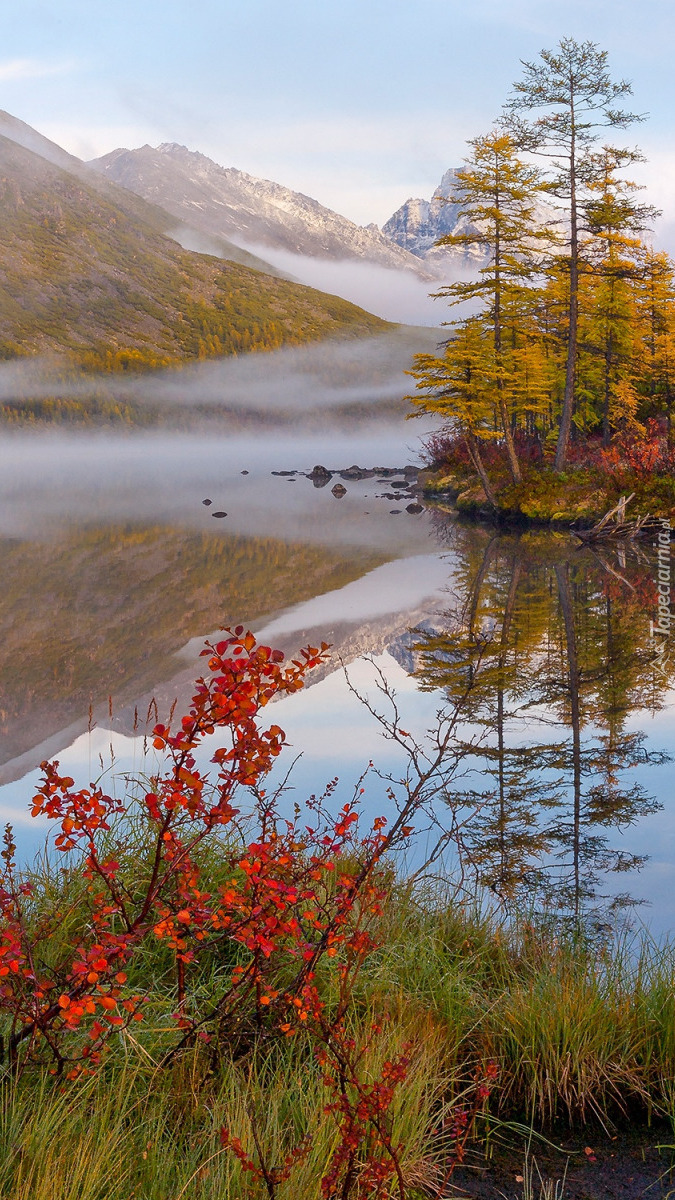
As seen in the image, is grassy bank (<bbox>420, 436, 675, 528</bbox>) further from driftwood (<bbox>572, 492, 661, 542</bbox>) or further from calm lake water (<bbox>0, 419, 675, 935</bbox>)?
calm lake water (<bbox>0, 419, 675, 935</bbox>)

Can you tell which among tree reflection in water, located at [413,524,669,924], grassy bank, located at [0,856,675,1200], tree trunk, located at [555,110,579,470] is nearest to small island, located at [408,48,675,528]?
tree trunk, located at [555,110,579,470]

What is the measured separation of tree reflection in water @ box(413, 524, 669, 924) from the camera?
228 inches

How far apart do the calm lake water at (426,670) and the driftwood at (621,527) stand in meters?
0.59

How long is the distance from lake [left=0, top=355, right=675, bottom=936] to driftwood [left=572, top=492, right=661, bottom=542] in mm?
1473

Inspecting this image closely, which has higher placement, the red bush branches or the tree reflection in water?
the red bush branches

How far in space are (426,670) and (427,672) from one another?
126 mm

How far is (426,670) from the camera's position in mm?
11211

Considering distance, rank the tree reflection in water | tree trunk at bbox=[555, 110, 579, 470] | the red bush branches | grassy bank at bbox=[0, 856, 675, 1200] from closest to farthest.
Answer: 1. the red bush branches
2. grassy bank at bbox=[0, 856, 675, 1200]
3. the tree reflection in water
4. tree trunk at bbox=[555, 110, 579, 470]

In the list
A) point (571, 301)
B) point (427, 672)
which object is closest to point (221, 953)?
point (427, 672)

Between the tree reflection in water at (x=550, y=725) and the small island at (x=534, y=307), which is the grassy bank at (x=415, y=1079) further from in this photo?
the small island at (x=534, y=307)

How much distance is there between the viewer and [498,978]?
4180 mm

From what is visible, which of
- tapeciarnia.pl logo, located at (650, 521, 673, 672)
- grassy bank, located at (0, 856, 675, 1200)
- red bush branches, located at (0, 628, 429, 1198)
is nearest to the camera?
red bush branches, located at (0, 628, 429, 1198)

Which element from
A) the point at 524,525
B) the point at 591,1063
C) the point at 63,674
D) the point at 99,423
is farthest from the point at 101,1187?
the point at 99,423

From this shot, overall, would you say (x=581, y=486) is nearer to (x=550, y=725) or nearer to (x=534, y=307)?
(x=534, y=307)
